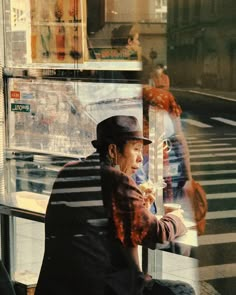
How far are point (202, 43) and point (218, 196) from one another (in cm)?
47

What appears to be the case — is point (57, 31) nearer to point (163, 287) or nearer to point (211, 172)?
point (211, 172)

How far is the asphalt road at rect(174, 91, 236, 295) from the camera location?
1.98 meters

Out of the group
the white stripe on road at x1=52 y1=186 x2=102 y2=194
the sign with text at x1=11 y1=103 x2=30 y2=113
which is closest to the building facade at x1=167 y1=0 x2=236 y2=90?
the white stripe on road at x1=52 y1=186 x2=102 y2=194

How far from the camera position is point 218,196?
6.58 ft

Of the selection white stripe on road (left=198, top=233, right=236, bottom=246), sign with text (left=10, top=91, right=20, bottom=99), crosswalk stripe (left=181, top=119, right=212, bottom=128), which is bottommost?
white stripe on road (left=198, top=233, right=236, bottom=246)

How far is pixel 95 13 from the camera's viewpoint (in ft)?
7.59

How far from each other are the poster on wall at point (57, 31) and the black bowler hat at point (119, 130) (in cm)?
29

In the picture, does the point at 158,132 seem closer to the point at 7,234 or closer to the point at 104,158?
the point at 104,158

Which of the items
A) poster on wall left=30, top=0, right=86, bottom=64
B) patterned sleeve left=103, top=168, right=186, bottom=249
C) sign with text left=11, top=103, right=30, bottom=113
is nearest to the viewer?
patterned sleeve left=103, top=168, right=186, bottom=249

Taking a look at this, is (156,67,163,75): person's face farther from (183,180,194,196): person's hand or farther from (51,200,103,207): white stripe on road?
(51,200,103,207): white stripe on road

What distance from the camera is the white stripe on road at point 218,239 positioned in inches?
78.9

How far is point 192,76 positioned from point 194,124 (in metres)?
0.15

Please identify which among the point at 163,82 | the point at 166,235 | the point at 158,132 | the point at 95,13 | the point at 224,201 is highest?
the point at 95,13

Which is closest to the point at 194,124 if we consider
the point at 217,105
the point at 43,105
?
the point at 217,105
